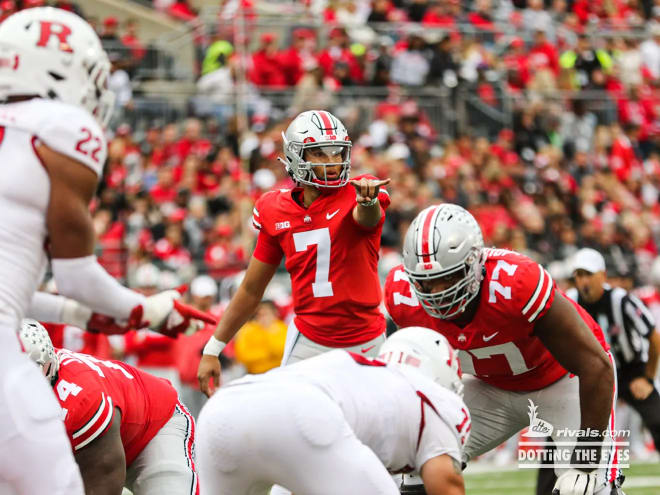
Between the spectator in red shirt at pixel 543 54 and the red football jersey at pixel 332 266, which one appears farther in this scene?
the spectator in red shirt at pixel 543 54

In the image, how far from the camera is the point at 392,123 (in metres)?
13.8

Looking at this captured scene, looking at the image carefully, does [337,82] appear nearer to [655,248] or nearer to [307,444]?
[655,248]

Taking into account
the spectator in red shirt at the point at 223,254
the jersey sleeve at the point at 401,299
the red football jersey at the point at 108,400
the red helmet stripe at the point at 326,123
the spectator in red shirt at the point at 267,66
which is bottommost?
the spectator in red shirt at the point at 223,254

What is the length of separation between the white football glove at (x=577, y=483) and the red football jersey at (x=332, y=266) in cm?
133

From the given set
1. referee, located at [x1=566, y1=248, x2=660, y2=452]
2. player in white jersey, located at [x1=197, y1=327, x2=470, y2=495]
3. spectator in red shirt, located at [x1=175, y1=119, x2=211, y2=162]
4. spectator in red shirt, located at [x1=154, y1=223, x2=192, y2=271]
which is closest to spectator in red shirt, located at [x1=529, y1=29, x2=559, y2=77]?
spectator in red shirt, located at [x1=175, y1=119, x2=211, y2=162]

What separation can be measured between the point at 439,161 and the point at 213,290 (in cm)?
454

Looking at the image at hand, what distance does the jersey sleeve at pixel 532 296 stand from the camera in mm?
4551

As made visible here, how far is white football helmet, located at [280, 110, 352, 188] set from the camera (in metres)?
5.62

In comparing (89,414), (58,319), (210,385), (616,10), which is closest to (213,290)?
(210,385)

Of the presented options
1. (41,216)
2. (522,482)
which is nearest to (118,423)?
(41,216)

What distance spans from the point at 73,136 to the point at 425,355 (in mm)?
1363

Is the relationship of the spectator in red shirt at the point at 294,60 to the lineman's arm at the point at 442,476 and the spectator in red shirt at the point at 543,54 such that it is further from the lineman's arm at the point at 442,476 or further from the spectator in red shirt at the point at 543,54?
the lineman's arm at the point at 442,476

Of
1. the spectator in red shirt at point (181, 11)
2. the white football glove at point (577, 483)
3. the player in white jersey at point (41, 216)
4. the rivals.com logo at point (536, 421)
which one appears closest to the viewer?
the player in white jersey at point (41, 216)

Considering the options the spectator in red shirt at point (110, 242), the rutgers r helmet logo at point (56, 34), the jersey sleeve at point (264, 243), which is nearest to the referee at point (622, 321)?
the jersey sleeve at point (264, 243)
